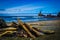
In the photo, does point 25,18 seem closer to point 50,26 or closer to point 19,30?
point 19,30

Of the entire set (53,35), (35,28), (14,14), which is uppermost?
(14,14)

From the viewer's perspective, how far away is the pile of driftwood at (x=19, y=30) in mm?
1614

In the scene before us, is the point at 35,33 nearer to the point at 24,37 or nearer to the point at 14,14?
the point at 24,37

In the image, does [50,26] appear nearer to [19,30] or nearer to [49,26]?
[49,26]

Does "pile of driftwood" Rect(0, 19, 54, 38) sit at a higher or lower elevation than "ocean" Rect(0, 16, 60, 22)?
lower

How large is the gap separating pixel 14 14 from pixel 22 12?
109 millimetres

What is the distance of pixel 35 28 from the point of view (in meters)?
1.65

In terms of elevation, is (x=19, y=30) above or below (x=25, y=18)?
below

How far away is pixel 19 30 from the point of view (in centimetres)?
162

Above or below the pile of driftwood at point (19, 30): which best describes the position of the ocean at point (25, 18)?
above

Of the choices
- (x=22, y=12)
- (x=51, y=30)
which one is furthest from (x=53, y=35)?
(x=22, y=12)

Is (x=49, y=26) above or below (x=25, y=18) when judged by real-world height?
below

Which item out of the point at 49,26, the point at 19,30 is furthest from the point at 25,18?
the point at 49,26

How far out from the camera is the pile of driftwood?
1.61 m
